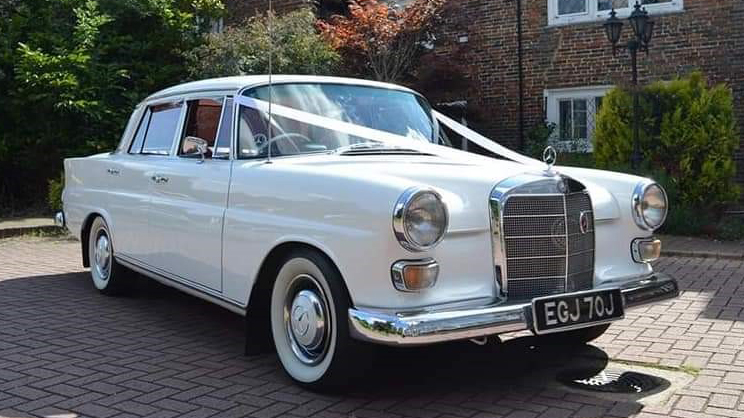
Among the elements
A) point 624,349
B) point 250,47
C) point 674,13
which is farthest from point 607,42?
point 624,349

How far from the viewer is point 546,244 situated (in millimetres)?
3840

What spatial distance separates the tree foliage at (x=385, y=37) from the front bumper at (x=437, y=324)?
10.1 m

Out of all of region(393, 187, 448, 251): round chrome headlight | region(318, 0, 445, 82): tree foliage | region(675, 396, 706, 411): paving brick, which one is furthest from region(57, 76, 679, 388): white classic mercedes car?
region(318, 0, 445, 82): tree foliage

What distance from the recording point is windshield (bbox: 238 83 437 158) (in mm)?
4512

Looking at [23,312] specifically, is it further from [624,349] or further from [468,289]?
[624,349]

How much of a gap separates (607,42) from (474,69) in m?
2.50

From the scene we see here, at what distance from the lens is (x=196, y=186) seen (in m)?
4.78

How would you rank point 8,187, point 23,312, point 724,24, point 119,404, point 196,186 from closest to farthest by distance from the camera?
point 119,404, point 196,186, point 23,312, point 724,24, point 8,187

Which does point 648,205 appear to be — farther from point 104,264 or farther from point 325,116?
point 104,264

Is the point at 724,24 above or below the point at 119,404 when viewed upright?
above

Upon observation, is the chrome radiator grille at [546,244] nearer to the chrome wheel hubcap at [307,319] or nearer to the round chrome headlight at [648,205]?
the round chrome headlight at [648,205]

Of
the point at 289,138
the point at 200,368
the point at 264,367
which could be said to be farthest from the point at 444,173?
the point at 200,368

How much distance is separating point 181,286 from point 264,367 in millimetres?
955

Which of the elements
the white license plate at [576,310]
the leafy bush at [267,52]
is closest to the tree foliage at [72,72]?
the leafy bush at [267,52]
